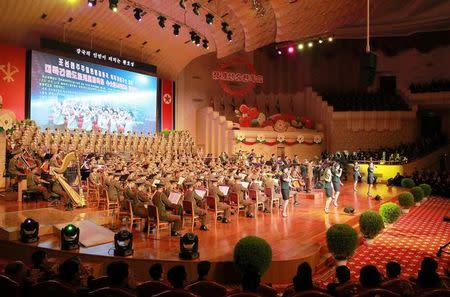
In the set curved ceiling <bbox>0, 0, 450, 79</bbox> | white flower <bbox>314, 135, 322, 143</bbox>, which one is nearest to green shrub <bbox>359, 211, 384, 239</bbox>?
curved ceiling <bbox>0, 0, 450, 79</bbox>

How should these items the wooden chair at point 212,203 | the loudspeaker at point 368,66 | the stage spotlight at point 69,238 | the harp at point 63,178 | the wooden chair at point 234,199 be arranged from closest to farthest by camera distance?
the stage spotlight at point 69,238 → the loudspeaker at point 368,66 → the wooden chair at point 212,203 → the harp at point 63,178 → the wooden chair at point 234,199

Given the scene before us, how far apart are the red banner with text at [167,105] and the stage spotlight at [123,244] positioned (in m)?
18.2

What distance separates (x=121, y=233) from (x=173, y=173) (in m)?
5.62

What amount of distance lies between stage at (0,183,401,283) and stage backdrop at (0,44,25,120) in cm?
669

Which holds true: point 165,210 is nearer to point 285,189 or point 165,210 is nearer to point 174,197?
point 174,197

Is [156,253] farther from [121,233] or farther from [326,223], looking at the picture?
[326,223]

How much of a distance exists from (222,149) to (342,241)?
59.4 feet

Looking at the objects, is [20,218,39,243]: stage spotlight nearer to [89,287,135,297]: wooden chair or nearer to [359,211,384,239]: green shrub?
[89,287,135,297]: wooden chair

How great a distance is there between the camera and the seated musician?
11.2m

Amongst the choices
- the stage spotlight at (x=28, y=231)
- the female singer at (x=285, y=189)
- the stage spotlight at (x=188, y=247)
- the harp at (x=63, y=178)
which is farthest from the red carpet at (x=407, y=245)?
the harp at (x=63, y=178)

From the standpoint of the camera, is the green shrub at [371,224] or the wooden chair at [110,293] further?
the green shrub at [371,224]

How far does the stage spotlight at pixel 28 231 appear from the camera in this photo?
7.36 metres

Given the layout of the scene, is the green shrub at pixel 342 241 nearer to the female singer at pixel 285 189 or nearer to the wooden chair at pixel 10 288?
the female singer at pixel 285 189

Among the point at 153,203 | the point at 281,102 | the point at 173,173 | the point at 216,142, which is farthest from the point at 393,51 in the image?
the point at 153,203
